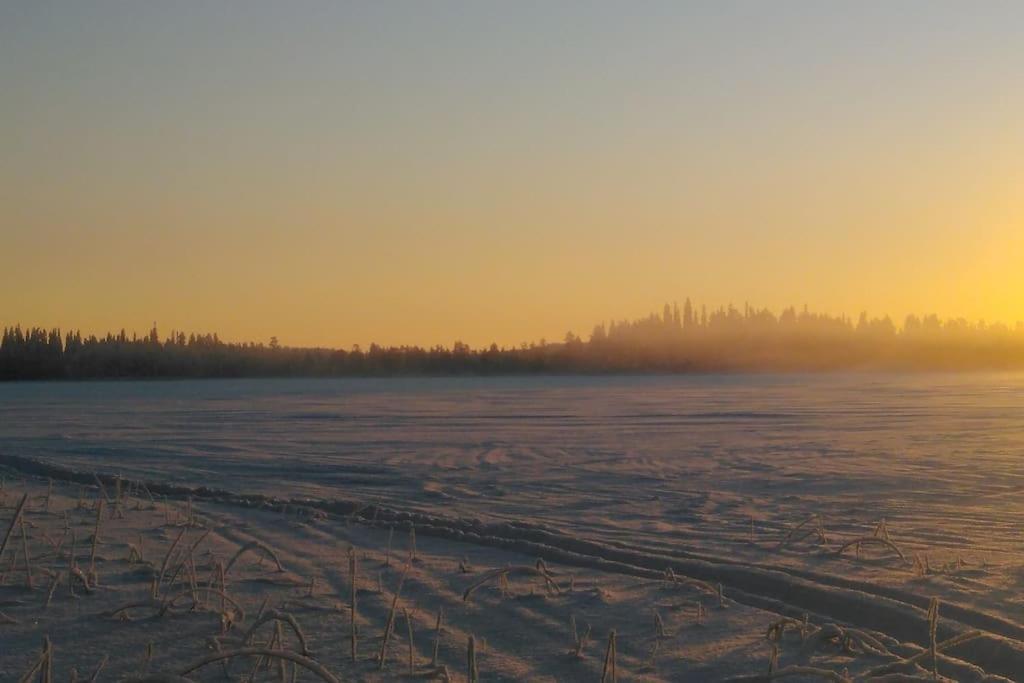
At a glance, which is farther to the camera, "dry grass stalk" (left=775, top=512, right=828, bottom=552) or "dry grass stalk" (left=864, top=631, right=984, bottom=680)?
"dry grass stalk" (left=775, top=512, right=828, bottom=552)

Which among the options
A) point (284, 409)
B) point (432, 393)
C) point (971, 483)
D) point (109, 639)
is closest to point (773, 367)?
point (432, 393)

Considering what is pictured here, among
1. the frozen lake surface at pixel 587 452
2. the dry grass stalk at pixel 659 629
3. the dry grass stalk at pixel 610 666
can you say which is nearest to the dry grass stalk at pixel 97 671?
the dry grass stalk at pixel 610 666

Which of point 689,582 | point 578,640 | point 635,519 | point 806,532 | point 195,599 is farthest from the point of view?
point 635,519

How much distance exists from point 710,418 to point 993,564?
1553 cm

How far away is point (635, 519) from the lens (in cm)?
964

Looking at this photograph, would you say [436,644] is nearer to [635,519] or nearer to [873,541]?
[873,541]

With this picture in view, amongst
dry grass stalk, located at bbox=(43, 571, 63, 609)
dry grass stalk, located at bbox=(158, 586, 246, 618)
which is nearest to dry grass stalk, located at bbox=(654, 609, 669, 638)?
dry grass stalk, located at bbox=(158, 586, 246, 618)

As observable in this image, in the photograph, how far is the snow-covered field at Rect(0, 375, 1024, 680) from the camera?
5.58 meters

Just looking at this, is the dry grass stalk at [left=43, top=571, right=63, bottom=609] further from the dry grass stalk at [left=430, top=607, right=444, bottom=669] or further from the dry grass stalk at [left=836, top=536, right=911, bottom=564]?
the dry grass stalk at [left=836, top=536, right=911, bottom=564]

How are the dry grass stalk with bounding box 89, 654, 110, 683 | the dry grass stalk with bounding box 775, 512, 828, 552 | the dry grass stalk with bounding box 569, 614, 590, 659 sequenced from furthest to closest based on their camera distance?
the dry grass stalk with bounding box 775, 512, 828, 552, the dry grass stalk with bounding box 569, 614, 590, 659, the dry grass stalk with bounding box 89, 654, 110, 683

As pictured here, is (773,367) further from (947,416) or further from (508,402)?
(947,416)

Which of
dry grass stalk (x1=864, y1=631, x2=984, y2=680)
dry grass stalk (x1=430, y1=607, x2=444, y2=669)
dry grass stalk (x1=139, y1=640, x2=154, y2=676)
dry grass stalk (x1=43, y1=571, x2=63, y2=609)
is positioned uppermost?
dry grass stalk (x1=43, y1=571, x2=63, y2=609)

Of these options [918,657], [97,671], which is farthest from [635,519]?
[97,671]

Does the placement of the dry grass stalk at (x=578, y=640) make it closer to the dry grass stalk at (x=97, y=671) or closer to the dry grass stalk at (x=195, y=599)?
the dry grass stalk at (x=195, y=599)
